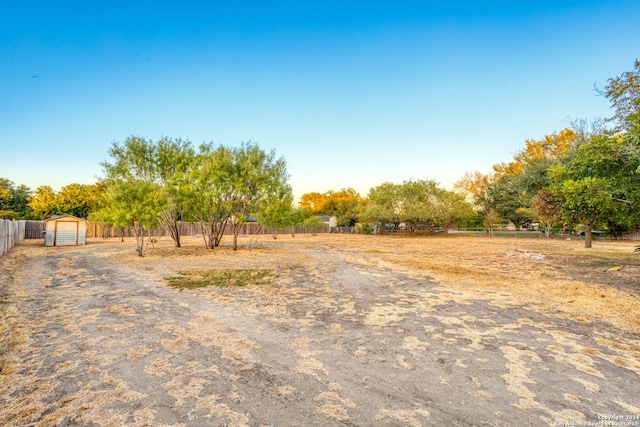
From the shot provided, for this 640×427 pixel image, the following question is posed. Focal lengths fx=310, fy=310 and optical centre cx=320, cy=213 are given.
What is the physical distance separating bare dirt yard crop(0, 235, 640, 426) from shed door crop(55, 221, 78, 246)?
51.2 ft

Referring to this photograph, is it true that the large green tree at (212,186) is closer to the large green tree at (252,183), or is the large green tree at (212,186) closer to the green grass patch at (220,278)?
the large green tree at (252,183)

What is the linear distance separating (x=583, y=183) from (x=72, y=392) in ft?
38.3

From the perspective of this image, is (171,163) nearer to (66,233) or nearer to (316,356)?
(66,233)

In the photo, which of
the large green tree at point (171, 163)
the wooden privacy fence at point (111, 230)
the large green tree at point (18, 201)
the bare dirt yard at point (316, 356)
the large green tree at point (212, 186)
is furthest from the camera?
the large green tree at point (18, 201)

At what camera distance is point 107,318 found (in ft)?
15.7

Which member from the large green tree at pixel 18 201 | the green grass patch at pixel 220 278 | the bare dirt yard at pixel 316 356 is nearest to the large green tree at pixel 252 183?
the green grass patch at pixel 220 278

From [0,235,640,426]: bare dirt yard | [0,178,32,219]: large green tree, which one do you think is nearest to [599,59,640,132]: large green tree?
[0,235,640,426]: bare dirt yard

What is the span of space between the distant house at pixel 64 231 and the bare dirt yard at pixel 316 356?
51.0ft

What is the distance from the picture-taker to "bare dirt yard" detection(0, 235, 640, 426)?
242 cm

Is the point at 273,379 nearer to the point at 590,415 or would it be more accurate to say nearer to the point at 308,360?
the point at 308,360

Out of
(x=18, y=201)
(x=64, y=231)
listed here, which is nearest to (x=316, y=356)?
(x=64, y=231)

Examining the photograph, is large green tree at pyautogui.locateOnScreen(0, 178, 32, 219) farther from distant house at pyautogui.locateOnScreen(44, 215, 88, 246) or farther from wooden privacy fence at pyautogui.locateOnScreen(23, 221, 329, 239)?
distant house at pyautogui.locateOnScreen(44, 215, 88, 246)

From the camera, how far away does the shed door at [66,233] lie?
64.1 feet

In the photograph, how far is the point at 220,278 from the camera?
865cm
